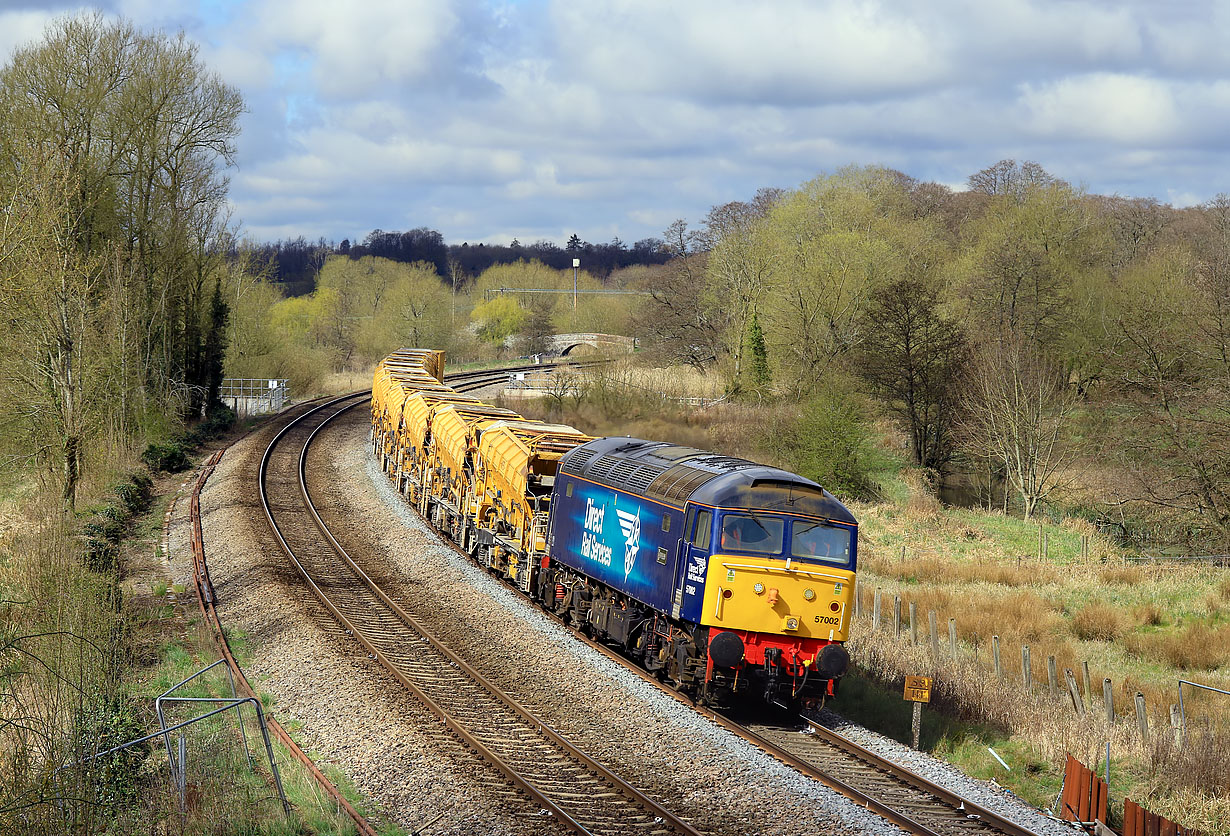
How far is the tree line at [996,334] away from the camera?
3659cm

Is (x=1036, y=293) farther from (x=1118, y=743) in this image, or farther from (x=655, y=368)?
(x=1118, y=743)

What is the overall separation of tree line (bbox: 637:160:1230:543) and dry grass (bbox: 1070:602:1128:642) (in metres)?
9.86

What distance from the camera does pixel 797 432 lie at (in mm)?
42156

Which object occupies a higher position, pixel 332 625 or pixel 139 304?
pixel 139 304

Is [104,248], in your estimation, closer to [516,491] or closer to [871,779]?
[516,491]

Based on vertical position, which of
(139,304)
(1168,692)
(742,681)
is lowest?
(1168,692)

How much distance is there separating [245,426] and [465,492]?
27.8 metres

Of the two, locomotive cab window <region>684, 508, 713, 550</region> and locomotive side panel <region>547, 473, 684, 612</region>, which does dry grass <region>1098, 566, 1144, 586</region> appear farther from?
locomotive cab window <region>684, 508, 713, 550</region>

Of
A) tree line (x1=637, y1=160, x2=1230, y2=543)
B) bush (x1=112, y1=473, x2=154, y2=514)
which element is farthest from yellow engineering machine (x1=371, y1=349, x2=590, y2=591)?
tree line (x1=637, y1=160, x2=1230, y2=543)

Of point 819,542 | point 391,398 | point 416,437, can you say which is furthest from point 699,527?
point 391,398

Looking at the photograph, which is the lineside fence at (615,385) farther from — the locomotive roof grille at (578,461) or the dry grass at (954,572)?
the locomotive roof grille at (578,461)

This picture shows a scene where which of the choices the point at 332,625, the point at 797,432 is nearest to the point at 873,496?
the point at 797,432

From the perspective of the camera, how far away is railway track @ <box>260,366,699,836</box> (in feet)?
39.1

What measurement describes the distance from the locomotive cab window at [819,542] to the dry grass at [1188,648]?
14.1 meters
